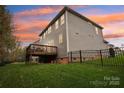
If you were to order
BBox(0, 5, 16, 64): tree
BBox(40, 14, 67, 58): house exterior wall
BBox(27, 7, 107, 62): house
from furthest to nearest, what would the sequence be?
BBox(40, 14, 67, 58): house exterior wall → BBox(27, 7, 107, 62): house → BBox(0, 5, 16, 64): tree

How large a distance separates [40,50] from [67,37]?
94.0 inches

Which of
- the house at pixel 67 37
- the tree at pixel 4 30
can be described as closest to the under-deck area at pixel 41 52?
the house at pixel 67 37

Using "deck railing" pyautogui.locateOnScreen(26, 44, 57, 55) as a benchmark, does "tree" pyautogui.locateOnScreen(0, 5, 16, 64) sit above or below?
above

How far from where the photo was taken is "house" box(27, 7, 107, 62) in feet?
42.8

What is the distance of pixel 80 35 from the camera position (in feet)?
45.9

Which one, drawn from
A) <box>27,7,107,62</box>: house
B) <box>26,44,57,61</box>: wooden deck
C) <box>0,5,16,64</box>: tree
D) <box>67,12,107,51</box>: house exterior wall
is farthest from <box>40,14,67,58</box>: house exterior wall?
<box>0,5,16,64</box>: tree

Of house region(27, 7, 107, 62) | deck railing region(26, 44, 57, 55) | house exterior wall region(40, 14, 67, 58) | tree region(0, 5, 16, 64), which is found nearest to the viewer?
tree region(0, 5, 16, 64)

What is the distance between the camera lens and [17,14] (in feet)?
28.3

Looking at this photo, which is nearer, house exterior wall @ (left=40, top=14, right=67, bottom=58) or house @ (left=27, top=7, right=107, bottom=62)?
house @ (left=27, top=7, right=107, bottom=62)

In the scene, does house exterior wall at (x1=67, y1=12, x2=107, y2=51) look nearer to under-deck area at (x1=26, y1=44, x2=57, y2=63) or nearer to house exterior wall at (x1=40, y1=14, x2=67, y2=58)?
house exterior wall at (x1=40, y1=14, x2=67, y2=58)

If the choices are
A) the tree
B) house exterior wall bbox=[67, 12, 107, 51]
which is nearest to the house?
house exterior wall bbox=[67, 12, 107, 51]
